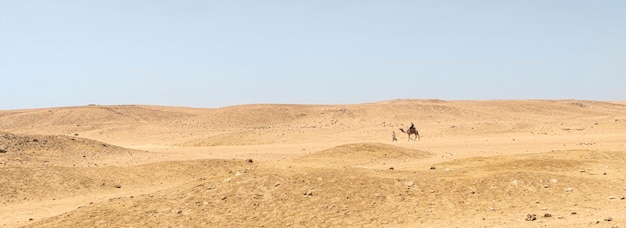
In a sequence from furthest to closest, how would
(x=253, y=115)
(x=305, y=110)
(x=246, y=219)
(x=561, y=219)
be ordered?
(x=305, y=110) → (x=253, y=115) → (x=246, y=219) → (x=561, y=219)

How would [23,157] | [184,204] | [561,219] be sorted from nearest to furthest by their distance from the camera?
[561,219], [184,204], [23,157]

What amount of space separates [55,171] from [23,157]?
6.42 meters

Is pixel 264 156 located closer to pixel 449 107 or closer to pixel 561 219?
pixel 561 219

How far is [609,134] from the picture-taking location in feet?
116

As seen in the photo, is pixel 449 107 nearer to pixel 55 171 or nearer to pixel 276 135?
pixel 276 135

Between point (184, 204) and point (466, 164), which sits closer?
point (184, 204)

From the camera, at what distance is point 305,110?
6372 centimetres

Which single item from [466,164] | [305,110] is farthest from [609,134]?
[305,110]

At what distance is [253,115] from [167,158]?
3013 cm

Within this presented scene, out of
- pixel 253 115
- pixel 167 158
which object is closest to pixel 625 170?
pixel 167 158

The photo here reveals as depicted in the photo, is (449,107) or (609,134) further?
(449,107)

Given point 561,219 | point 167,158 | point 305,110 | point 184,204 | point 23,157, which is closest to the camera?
point 561,219

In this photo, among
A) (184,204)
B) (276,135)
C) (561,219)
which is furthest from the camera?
(276,135)

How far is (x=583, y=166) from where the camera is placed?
18.8m
